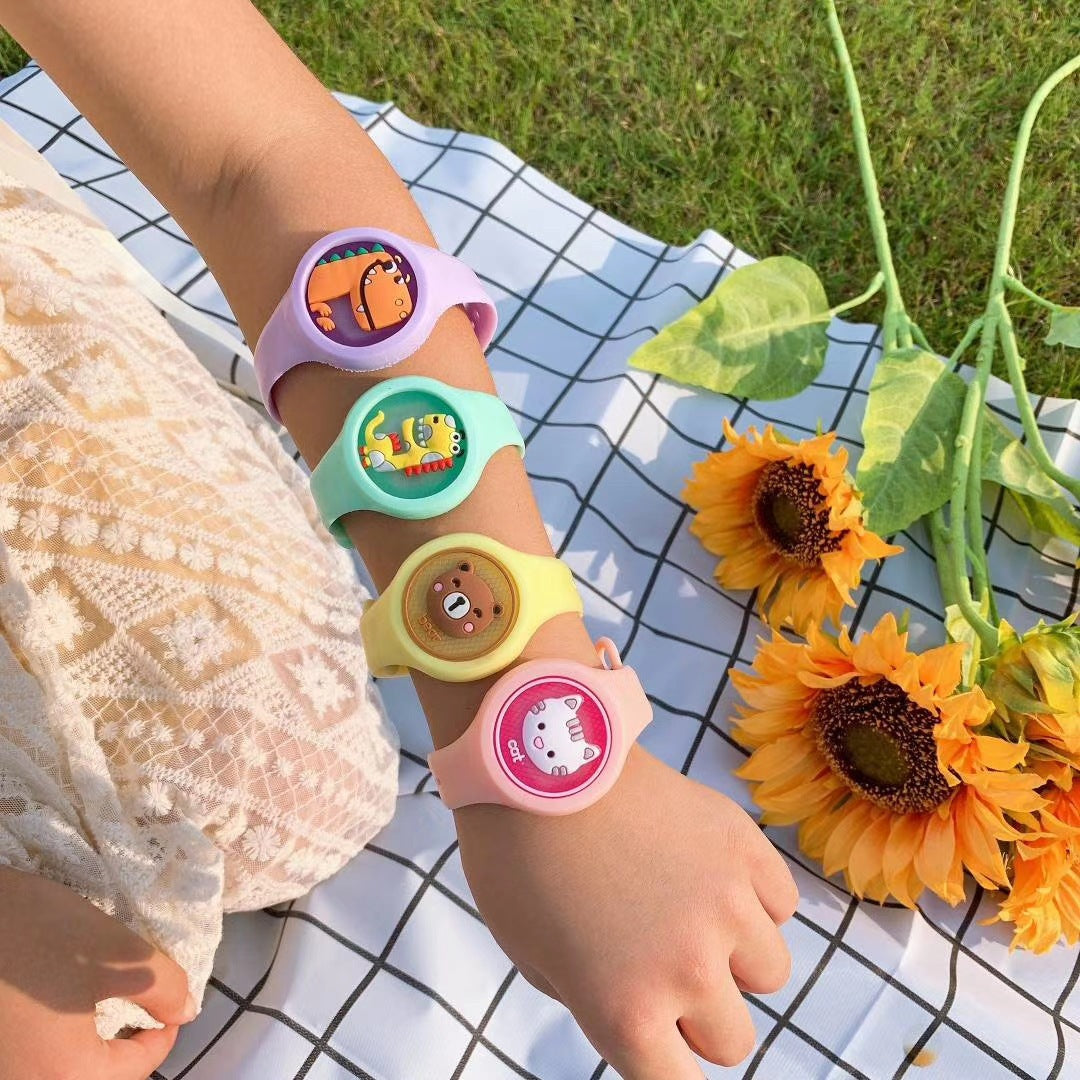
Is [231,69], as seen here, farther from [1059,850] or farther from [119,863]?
[1059,850]

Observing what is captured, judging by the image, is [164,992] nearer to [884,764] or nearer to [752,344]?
[884,764]

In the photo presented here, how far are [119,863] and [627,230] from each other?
1.08m

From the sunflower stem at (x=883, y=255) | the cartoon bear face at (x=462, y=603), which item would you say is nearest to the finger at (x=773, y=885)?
the cartoon bear face at (x=462, y=603)

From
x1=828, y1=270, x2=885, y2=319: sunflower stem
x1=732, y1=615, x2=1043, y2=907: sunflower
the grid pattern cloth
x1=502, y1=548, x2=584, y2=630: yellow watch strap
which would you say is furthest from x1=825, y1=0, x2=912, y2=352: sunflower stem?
x1=502, y1=548, x2=584, y2=630: yellow watch strap

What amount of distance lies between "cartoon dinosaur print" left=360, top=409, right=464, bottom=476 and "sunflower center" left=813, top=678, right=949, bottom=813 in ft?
1.38

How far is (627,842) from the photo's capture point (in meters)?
0.61

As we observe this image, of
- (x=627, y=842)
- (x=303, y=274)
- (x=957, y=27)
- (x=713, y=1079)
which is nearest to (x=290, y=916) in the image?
(x=713, y=1079)

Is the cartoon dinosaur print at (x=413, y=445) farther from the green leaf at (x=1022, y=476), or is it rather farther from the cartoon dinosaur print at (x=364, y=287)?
the green leaf at (x=1022, y=476)

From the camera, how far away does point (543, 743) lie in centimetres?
60

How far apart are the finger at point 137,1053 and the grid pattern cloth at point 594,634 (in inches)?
4.8

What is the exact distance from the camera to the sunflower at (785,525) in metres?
0.95

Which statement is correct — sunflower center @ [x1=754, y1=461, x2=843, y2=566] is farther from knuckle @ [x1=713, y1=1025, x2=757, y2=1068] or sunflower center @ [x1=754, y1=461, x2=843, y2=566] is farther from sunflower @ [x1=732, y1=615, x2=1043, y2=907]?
knuckle @ [x1=713, y1=1025, x2=757, y2=1068]

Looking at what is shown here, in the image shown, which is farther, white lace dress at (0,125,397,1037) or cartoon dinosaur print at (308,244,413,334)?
white lace dress at (0,125,397,1037)

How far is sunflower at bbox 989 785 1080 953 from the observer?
79 centimetres
